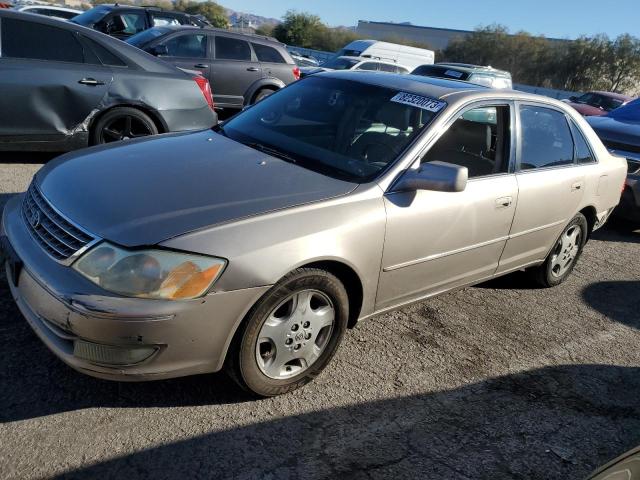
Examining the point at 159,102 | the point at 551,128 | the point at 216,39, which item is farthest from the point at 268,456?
the point at 216,39

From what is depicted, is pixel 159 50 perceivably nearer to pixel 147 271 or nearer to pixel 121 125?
pixel 121 125

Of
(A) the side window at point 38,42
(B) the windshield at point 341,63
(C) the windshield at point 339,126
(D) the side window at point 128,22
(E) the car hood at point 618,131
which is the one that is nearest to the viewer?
(C) the windshield at point 339,126

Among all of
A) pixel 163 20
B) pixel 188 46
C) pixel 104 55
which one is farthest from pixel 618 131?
pixel 163 20

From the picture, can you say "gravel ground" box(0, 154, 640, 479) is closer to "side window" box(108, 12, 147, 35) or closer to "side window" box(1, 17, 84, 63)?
"side window" box(1, 17, 84, 63)

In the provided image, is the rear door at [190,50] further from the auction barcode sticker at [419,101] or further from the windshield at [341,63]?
the windshield at [341,63]

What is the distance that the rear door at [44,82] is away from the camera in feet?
17.6

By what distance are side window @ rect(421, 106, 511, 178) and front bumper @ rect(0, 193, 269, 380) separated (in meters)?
1.68

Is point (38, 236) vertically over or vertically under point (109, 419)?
over

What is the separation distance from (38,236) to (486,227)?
2603 millimetres

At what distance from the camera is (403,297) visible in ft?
11.0

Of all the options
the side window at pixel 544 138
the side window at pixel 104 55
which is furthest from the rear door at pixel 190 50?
the side window at pixel 544 138

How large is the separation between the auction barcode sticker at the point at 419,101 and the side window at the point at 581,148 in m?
1.65

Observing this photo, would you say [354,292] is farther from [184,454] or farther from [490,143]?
[490,143]

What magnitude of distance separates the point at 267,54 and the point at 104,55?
197 inches
